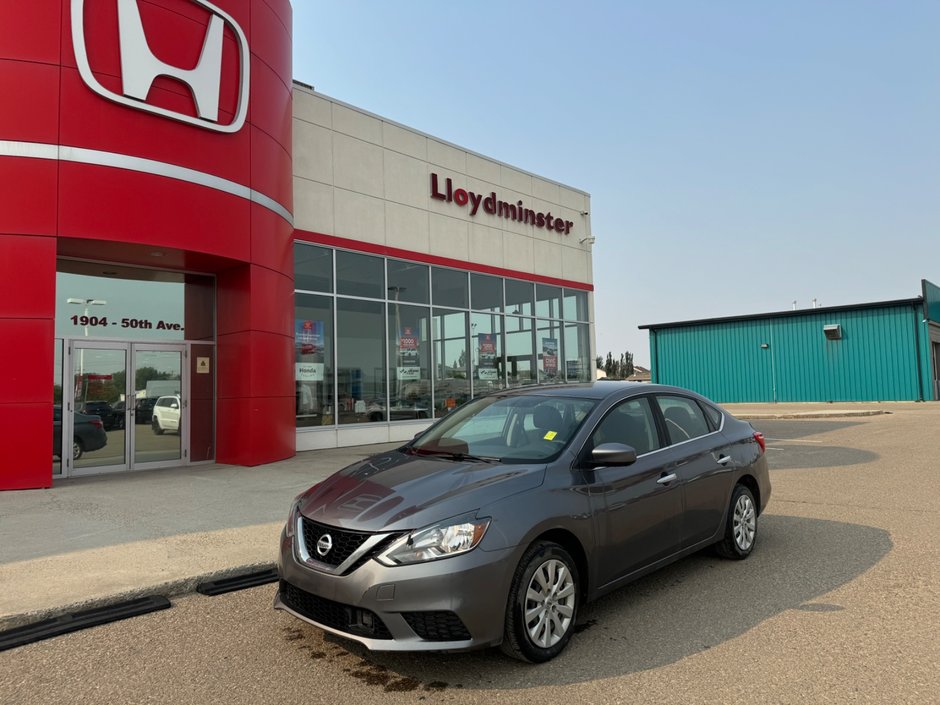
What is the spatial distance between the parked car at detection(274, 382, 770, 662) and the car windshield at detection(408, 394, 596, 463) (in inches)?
0.6

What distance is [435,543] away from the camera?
131 inches

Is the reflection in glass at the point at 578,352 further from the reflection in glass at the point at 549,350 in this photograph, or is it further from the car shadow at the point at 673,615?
the car shadow at the point at 673,615

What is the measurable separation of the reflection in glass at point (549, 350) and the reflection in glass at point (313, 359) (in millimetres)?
7878

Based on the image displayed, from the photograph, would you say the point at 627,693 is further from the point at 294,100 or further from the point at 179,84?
the point at 294,100

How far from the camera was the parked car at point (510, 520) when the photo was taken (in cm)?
327

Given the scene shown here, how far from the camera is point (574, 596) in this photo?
12.3 ft

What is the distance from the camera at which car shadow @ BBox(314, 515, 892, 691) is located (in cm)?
341

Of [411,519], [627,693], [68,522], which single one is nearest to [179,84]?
[68,522]

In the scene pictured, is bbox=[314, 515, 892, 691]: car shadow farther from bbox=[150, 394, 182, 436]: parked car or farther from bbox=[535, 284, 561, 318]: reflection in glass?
bbox=[535, 284, 561, 318]: reflection in glass

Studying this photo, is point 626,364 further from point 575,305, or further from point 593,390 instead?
point 593,390

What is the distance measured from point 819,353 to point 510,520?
1454 inches

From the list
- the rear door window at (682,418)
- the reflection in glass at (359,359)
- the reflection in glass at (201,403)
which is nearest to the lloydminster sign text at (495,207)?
the reflection in glass at (359,359)

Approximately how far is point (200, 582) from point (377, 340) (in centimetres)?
1085

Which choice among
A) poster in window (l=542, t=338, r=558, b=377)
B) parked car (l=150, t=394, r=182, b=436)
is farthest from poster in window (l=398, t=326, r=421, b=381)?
parked car (l=150, t=394, r=182, b=436)
